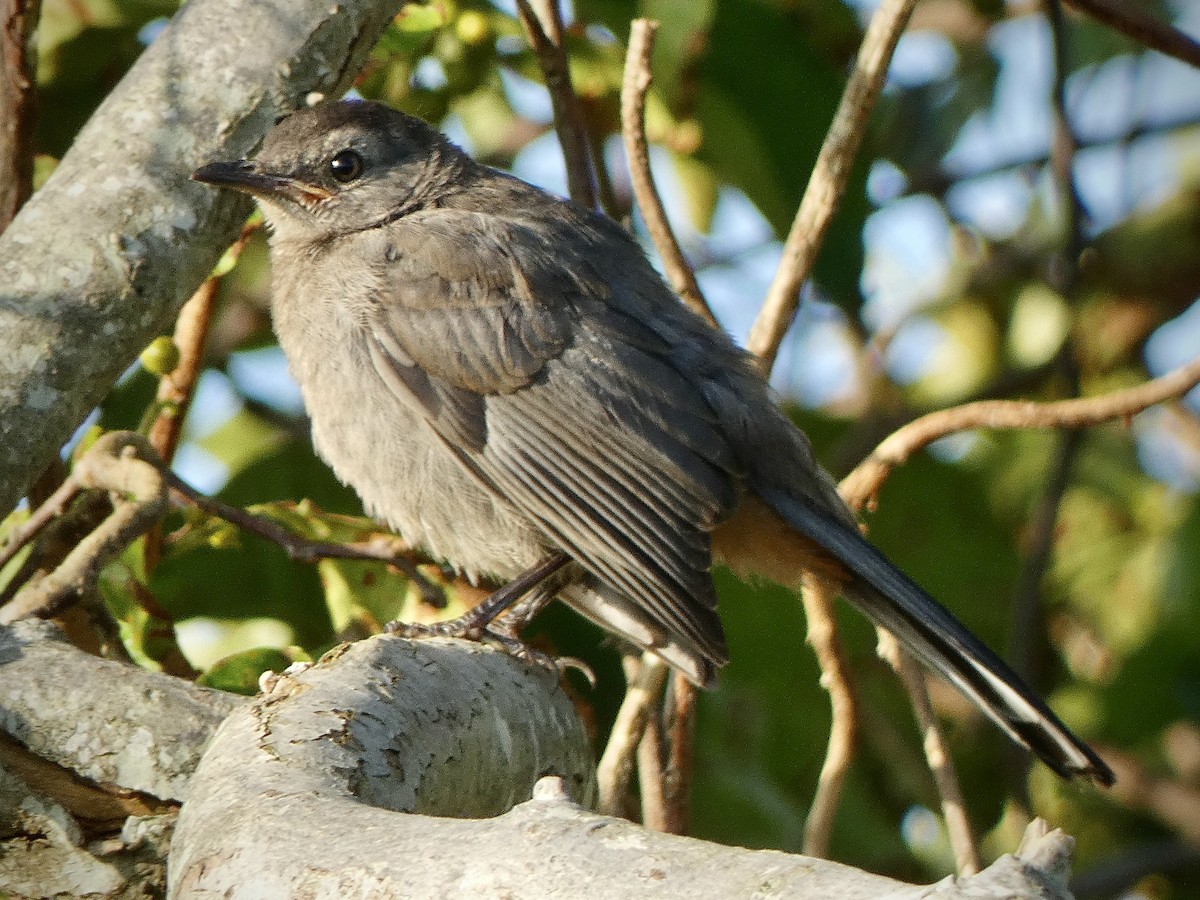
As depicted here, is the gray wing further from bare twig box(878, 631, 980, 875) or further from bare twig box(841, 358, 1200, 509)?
bare twig box(878, 631, 980, 875)

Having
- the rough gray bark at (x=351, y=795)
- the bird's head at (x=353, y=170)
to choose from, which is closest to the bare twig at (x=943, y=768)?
the rough gray bark at (x=351, y=795)

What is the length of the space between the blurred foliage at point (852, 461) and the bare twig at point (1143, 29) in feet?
2.70

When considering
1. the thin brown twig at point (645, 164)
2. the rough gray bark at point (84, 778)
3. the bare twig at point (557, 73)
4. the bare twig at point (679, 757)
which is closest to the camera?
the rough gray bark at point (84, 778)

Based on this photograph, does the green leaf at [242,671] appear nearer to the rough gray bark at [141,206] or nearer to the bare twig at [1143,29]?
the rough gray bark at [141,206]

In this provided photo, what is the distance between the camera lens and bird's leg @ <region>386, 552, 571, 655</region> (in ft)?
12.9

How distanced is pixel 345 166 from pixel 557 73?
0.77m

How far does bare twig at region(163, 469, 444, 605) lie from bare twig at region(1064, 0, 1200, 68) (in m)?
2.62

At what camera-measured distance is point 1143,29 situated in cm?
475

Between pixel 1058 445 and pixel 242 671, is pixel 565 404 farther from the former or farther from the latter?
pixel 1058 445

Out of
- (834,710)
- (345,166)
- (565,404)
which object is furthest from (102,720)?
(345,166)

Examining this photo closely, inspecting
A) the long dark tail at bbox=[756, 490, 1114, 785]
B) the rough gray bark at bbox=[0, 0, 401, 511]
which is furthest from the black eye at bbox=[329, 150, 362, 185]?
the long dark tail at bbox=[756, 490, 1114, 785]

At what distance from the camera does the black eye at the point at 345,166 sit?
15.2ft

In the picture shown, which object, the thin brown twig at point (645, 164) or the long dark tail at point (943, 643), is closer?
the long dark tail at point (943, 643)

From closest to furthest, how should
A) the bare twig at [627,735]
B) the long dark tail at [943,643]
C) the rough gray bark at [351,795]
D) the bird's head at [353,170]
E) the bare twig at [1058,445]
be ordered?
the rough gray bark at [351,795]
the long dark tail at [943,643]
the bare twig at [627,735]
the bird's head at [353,170]
the bare twig at [1058,445]
